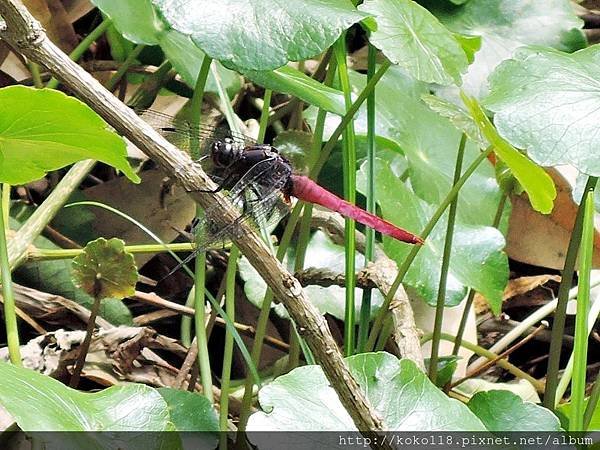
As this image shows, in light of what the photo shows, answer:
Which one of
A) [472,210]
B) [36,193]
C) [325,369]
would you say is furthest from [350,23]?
[36,193]

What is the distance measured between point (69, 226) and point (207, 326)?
30cm

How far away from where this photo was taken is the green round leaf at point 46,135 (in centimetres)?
54

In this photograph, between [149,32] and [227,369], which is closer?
[227,369]

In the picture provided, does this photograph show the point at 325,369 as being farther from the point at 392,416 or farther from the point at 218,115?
the point at 218,115

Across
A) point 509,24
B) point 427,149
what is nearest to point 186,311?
point 427,149

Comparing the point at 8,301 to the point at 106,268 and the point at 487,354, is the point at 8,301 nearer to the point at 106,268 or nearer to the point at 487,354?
the point at 106,268

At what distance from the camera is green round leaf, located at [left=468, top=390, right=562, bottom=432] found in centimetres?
67

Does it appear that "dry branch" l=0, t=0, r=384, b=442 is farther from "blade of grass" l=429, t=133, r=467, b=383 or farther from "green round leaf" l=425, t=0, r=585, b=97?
"green round leaf" l=425, t=0, r=585, b=97

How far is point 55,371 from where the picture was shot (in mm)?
823

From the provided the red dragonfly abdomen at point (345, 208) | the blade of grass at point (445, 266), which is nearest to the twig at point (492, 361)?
the blade of grass at point (445, 266)

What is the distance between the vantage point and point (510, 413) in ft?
2.25

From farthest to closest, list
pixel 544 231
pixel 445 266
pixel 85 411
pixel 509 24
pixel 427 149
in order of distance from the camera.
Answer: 1. pixel 509 24
2. pixel 544 231
3. pixel 427 149
4. pixel 445 266
5. pixel 85 411

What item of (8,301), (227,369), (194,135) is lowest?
(227,369)

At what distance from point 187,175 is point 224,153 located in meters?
0.18
